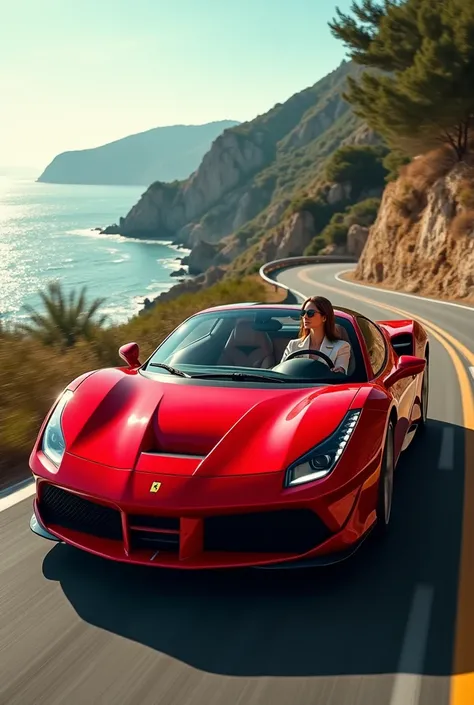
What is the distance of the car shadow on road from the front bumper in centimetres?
22

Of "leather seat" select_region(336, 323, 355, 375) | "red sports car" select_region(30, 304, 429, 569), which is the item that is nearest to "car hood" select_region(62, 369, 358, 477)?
"red sports car" select_region(30, 304, 429, 569)

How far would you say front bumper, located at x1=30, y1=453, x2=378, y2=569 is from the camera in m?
3.57

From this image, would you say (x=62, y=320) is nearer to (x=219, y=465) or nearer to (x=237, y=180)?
(x=219, y=465)

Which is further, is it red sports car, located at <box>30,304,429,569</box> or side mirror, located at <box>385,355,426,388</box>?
side mirror, located at <box>385,355,426,388</box>

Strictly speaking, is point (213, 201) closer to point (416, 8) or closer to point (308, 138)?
point (308, 138)

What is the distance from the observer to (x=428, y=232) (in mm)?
35031

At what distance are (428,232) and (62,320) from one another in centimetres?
2596

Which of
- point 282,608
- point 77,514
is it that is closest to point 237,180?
point 77,514

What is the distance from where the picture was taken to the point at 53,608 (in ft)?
12.1

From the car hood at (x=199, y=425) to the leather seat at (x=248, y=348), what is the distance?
3.39 feet

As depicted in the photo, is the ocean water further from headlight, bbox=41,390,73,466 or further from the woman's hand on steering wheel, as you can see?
headlight, bbox=41,390,73,466

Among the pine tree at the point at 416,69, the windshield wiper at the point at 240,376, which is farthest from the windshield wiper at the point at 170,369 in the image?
the pine tree at the point at 416,69

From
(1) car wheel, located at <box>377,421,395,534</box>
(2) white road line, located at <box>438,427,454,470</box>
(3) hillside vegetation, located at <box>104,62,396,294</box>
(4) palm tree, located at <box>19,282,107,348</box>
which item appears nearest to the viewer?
(1) car wheel, located at <box>377,421,395,534</box>

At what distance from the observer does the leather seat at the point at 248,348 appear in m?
5.73
